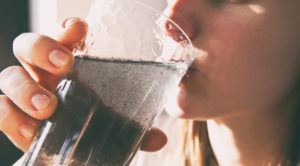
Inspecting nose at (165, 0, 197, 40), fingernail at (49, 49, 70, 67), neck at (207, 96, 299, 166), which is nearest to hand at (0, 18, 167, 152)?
fingernail at (49, 49, 70, 67)

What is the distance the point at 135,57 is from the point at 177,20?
26 cm

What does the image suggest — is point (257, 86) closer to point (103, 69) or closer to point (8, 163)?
point (103, 69)

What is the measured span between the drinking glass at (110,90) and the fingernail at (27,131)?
5 cm

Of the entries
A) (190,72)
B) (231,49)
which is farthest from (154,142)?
(231,49)

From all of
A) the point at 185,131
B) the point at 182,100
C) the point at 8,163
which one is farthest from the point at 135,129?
the point at 8,163

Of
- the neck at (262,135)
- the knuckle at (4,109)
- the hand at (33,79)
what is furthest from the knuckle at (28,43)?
the neck at (262,135)

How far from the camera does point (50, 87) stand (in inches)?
27.4

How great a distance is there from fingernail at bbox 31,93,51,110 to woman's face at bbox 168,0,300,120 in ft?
1.15

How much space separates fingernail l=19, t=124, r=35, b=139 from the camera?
22.8 inches

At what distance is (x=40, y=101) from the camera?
522 mm

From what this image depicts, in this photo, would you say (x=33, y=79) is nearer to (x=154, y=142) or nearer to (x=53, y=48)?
(x=53, y=48)

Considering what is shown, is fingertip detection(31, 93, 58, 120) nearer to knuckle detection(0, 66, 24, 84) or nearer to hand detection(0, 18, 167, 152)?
hand detection(0, 18, 167, 152)

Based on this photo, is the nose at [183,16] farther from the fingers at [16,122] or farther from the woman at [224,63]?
the fingers at [16,122]

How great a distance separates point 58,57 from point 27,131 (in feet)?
0.56
